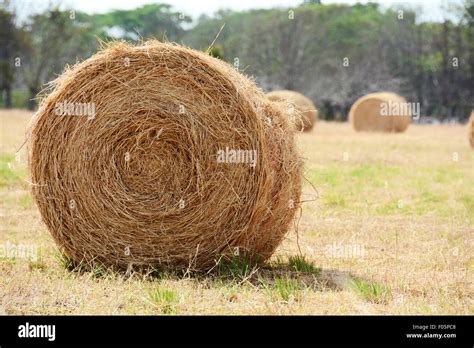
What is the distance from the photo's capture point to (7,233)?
27.0 feet

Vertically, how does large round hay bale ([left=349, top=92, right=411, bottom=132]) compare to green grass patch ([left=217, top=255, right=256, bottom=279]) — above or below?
above

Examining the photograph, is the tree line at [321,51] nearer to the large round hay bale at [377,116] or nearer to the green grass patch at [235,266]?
the large round hay bale at [377,116]

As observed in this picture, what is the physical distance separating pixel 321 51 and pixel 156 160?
5632cm

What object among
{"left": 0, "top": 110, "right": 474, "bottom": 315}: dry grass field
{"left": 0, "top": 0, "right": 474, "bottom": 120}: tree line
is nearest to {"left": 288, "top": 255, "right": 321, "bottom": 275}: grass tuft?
{"left": 0, "top": 110, "right": 474, "bottom": 315}: dry grass field

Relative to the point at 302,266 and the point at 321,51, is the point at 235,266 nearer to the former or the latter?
the point at 302,266

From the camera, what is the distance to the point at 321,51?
202ft

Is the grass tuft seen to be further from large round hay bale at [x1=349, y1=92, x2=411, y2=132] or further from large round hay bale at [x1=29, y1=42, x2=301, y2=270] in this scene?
large round hay bale at [x1=349, y1=92, x2=411, y2=132]

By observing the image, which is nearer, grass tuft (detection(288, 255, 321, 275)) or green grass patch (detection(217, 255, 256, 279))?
green grass patch (detection(217, 255, 256, 279))

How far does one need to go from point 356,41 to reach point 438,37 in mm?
7171

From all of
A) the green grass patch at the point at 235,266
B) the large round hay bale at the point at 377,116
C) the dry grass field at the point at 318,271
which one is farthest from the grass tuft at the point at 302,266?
the large round hay bale at the point at 377,116

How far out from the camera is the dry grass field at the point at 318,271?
5.35 meters

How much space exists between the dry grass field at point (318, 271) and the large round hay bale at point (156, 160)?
0.28 metres

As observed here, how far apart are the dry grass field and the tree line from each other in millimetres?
37631

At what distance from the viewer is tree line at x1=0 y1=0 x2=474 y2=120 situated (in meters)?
51.6
